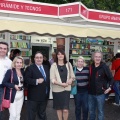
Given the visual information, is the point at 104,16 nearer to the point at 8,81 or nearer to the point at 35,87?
the point at 35,87

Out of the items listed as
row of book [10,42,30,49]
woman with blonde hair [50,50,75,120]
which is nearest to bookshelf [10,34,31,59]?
row of book [10,42,30,49]

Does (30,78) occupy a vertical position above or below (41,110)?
above

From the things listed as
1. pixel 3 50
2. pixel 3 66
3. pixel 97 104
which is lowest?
pixel 97 104

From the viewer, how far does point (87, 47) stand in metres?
10.8

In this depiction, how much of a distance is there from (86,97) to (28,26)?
2.15 metres

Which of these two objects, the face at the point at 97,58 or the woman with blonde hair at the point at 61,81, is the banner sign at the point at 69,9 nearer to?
the face at the point at 97,58

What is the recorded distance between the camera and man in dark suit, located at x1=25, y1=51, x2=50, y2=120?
5.09m

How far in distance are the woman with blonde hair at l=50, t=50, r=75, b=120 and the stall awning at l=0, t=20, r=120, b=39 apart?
1.17 meters

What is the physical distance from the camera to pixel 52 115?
7.19m

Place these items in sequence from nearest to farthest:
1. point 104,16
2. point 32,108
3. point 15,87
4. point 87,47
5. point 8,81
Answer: point 15,87 → point 8,81 → point 32,108 → point 104,16 → point 87,47

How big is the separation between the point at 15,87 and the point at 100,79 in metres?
1.73

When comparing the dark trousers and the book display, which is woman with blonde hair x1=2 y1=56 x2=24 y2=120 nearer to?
the dark trousers

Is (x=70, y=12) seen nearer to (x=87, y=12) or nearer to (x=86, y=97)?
(x=87, y=12)

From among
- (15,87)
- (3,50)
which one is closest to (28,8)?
(3,50)
